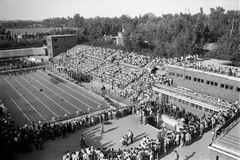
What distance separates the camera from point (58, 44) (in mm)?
67750

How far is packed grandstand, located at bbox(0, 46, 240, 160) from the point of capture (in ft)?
52.1

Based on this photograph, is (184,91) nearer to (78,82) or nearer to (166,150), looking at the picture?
(166,150)

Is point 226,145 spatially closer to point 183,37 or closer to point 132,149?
point 132,149

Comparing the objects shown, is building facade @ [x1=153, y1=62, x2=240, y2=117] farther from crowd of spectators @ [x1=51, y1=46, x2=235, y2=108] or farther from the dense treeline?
the dense treeline

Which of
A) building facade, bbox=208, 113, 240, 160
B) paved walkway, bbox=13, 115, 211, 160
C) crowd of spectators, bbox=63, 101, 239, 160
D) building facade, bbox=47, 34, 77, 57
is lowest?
paved walkway, bbox=13, 115, 211, 160

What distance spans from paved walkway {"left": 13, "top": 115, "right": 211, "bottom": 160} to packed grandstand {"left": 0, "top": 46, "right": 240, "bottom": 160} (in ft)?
1.82

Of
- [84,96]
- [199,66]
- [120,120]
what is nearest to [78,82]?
[84,96]

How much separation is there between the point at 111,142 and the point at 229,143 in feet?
31.7

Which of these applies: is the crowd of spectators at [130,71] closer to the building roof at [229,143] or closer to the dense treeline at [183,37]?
the dense treeline at [183,37]

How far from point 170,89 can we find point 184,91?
6.18 feet

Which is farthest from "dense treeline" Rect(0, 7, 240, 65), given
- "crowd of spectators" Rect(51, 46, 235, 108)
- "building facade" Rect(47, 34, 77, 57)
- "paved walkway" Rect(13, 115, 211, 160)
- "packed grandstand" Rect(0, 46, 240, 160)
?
"paved walkway" Rect(13, 115, 211, 160)

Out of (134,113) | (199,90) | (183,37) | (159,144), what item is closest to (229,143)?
(159,144)

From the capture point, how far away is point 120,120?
23359 millimetres

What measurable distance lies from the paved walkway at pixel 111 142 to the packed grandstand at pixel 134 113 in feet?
1.82
